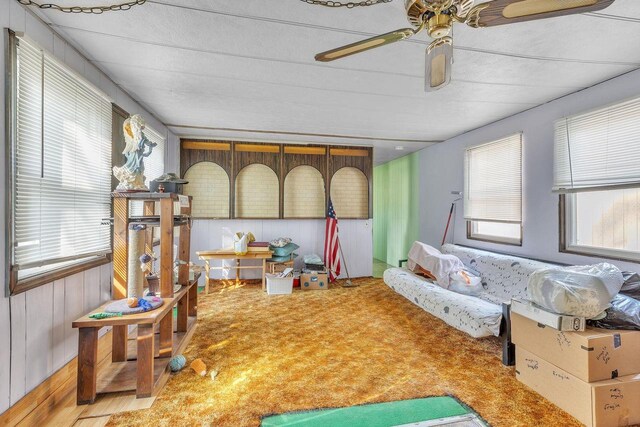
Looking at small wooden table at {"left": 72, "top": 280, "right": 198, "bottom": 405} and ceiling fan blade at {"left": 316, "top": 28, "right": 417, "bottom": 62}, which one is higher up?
ceiling fan blade at {"left": 316, "top": 28, "right": 417, "bottom": 62}

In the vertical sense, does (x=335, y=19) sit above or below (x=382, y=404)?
above

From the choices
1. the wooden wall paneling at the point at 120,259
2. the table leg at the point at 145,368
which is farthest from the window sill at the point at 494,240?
the wooden wall paneling at the point at 120,259

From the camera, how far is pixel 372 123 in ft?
12.9

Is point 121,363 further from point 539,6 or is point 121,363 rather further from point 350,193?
point 350,193

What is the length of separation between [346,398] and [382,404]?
24 cm

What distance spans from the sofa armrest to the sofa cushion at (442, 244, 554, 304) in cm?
67

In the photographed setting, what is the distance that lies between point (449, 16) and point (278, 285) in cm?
388

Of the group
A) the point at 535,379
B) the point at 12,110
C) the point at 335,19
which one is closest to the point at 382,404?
the point at 535,379

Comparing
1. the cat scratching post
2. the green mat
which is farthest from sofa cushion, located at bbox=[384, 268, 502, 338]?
the cat scratching post

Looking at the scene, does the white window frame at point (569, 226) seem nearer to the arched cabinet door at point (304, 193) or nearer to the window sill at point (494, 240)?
the window sill at point (494, 240)

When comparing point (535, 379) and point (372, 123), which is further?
point (372, 123)

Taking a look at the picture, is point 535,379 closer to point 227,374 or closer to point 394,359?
point 394,359

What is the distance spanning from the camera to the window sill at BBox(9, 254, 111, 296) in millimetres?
1565

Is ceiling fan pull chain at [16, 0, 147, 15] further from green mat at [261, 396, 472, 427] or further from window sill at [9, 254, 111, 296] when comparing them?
green mat at [261, 396, 472, 427]
